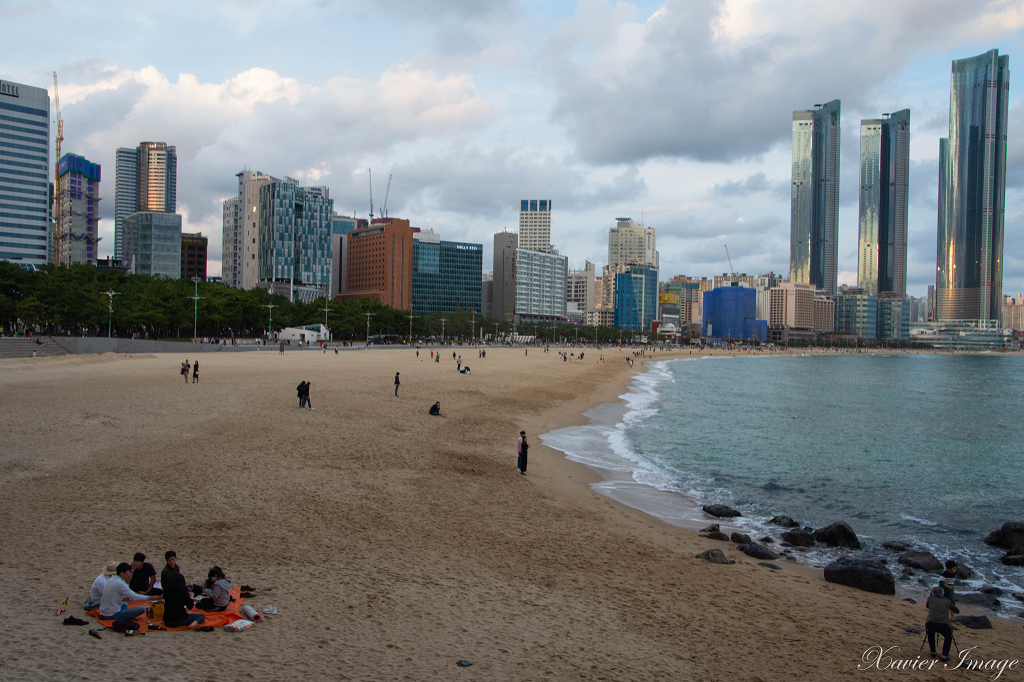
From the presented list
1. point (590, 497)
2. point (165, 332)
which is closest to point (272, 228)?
point (165, 332)

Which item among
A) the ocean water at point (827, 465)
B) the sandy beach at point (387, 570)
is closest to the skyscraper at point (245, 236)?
the ocean water at point (827, 465)

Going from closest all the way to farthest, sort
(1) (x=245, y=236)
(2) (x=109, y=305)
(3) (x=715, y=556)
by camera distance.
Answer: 1. (3) (x=715, y=556)
2. (2) (x=109, y=305)
3. (1) (x=245, y=236)

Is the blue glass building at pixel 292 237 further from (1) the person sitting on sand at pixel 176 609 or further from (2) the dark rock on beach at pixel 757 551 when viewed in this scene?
(1) the person sitting on sand at pixel 176 609

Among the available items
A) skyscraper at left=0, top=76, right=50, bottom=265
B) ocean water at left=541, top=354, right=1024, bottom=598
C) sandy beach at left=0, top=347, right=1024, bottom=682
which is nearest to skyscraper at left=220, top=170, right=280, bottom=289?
skyscraper at left=0, top=76, right=50, bottom=265

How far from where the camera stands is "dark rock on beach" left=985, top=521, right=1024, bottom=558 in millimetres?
16094

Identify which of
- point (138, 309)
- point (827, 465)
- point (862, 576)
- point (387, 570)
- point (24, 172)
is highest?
point (24, 172)

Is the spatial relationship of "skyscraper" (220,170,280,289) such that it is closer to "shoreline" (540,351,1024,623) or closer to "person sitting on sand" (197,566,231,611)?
"shoreline" (540,351,1024,623)

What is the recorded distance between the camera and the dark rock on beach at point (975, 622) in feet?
35.8

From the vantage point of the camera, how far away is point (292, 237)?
184750 millimetres

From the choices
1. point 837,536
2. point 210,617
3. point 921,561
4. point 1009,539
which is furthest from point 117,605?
point 1009,539

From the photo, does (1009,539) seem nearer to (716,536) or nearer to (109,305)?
(716,536)

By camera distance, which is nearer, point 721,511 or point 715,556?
point 715,556

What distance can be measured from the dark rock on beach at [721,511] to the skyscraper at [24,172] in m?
167

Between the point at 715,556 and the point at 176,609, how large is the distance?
10.4 m
